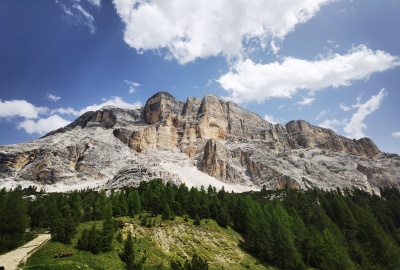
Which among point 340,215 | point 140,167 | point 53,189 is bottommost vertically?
point 340,215

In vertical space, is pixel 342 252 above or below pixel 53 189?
below

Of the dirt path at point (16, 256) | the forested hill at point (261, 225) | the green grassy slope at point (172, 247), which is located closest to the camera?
the dirt path at point (16, 256)

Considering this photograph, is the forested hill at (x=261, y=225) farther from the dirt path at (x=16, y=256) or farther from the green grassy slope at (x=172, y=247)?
the green grassy slope at (x=172, y=247)

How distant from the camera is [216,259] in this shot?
5022 centimetres

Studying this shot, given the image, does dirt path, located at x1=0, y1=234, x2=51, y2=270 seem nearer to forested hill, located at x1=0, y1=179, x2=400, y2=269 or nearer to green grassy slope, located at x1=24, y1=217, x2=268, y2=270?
green grassy slope, located at x1=24, y1=217, x2=268, y2=270

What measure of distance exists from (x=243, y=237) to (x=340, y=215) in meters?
41.0

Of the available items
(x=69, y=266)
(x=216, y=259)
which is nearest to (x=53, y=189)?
(x=216, y=259)

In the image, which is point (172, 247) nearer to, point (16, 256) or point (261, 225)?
point (261, 225)

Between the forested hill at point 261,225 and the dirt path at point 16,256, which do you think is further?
the forested hill at point 261,225

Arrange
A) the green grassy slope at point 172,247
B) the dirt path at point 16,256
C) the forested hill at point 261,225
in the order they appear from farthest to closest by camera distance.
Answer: the forested hill at point 261,225
the green grassy slope at point 172,247
the dirt path at point 16,256

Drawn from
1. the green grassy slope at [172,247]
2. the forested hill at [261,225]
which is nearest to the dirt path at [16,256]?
the green grassy slope at [172,247]

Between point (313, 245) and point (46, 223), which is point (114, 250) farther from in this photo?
point (313, 245)

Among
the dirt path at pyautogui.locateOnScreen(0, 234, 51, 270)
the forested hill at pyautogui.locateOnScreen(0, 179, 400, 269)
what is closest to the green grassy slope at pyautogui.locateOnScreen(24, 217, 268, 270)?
the dirt path at pyautogui.locateOnScreen(0, 234, 51, 270)

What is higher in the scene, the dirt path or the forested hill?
the forested hill
